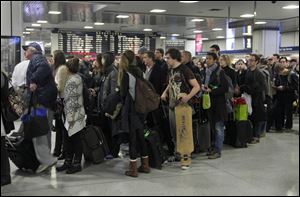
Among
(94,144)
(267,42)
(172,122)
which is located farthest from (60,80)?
(267,42)

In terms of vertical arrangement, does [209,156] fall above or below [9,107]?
below

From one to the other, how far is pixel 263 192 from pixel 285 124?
4.39 m

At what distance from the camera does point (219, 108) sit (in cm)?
598

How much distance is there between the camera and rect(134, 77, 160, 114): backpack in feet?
16.3

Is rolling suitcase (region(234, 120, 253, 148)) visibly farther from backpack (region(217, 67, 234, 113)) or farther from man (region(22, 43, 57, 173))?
man (region(22, 43, 57, 173))

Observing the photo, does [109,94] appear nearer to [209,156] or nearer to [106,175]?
[106,175]

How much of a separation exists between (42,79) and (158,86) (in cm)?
178

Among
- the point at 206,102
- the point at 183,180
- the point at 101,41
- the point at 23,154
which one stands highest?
the point at 101,41

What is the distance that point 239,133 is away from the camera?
682 centimetres

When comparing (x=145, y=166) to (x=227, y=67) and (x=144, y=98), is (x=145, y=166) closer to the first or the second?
(x=144, y=98)

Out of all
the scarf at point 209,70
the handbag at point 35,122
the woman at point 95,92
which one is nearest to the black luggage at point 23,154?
the handbag at point 35,122

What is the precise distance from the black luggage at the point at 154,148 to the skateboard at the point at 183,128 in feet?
0.85

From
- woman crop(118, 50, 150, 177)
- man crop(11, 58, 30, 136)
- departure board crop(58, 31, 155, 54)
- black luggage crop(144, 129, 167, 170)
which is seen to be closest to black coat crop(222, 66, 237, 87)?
black luggage crop(144, 129, 167, 170)

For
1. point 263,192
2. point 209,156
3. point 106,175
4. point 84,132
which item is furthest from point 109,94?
point 263,192
